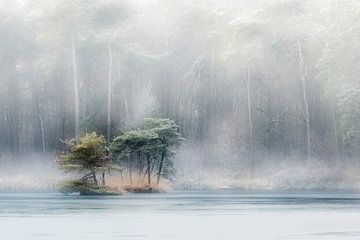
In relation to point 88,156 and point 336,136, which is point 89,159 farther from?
point 336,136

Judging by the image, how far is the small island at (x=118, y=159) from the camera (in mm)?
41344

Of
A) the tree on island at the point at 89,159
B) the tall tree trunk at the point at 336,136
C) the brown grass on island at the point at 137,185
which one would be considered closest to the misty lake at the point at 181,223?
the tree on island at the point at 89,159

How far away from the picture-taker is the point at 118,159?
47.3 metres

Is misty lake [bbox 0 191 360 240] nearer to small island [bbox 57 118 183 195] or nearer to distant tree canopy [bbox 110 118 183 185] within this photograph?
small island [bbox 57 118 183 195]

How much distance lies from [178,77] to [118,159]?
17.3 meters

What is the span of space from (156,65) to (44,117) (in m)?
8.36

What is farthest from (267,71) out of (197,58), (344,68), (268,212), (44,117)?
(268,212)

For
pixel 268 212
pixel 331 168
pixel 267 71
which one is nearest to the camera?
pixel 268 212

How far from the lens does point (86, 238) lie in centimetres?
1619

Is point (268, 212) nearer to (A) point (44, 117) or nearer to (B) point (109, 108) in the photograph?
(B) point (109, 108)

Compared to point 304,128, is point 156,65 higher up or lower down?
higher up

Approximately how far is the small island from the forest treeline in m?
11.9

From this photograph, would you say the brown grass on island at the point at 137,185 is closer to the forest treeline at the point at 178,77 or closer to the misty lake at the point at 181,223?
the forest treeline at the point at 178,77

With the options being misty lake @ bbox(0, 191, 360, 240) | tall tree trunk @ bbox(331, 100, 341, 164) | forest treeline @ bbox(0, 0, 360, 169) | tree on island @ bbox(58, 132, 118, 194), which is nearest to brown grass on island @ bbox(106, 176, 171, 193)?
tree on island @ bbox(58, 132, 118, 194)
